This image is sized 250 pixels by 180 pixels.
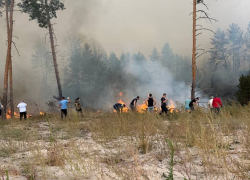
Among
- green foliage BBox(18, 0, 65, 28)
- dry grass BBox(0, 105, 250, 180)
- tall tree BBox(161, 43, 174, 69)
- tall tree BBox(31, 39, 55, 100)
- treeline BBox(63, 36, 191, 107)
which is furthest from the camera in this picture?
tall tree BBox(161, 43, 174, 69)

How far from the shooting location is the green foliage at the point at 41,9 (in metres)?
20.9

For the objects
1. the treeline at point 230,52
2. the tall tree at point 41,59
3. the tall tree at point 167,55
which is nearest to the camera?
the treeline at point 230,52

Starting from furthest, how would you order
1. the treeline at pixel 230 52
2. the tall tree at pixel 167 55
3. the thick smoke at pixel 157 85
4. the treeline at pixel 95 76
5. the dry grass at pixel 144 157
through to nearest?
the tall tree at pixel 167 55 → the treeline at pixel 230 52 → the treeline at pixel 95 76 → the thick smoke at pixel 157 85 → the dry grass at pixel 144 157

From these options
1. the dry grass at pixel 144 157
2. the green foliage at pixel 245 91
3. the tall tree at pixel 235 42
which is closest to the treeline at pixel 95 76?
the tall tree at pixel 235 42

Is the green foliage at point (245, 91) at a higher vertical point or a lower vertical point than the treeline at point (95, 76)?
lower

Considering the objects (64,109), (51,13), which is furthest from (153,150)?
(51,13)

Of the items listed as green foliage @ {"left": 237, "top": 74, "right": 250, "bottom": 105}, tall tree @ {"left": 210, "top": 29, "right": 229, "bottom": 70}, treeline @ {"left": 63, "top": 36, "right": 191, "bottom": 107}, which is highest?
tall tree @ {"left": 210, "top": 29, "right": 229, "bottom": 70}

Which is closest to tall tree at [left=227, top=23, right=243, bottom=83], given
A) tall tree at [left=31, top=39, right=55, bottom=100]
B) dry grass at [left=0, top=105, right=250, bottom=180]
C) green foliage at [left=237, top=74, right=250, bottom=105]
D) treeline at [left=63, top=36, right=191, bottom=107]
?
treeline at [left=63, top=36, right=191, bottom=107]

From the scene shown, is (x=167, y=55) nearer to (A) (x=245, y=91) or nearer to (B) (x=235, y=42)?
(B) (x=235, y=42)

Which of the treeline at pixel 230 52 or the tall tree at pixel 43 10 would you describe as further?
the treeline at pixel 230 52

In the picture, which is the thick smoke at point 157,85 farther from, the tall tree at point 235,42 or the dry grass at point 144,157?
the dry grass at point 144,157

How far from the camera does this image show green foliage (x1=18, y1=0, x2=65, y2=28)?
20875mm

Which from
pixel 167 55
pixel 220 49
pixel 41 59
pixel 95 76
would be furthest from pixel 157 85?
pixel 41 59

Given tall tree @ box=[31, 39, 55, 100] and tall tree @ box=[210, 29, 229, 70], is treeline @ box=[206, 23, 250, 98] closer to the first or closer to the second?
tall tree @ box=[210, 29, 229, 70]
